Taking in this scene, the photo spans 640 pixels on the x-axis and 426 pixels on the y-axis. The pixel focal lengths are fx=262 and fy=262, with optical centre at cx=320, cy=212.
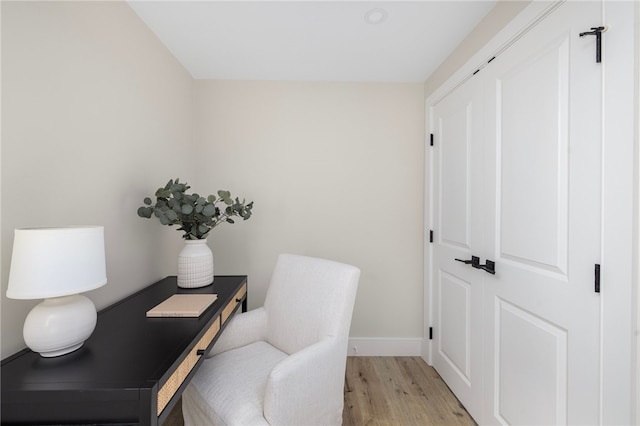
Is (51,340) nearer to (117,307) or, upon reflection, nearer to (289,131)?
(117,307)

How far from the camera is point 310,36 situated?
165cm

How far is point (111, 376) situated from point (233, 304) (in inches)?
30.4

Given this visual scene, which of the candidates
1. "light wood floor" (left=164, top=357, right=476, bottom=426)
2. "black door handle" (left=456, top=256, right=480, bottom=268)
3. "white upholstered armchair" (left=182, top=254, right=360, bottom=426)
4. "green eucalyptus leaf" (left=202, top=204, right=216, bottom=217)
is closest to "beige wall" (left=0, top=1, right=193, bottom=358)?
"green eucalyptus leaf" (left=202, top=204, right=216, bottom=217)

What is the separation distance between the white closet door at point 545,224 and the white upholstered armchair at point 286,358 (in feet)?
2.60

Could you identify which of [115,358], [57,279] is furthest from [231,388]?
[57,279]

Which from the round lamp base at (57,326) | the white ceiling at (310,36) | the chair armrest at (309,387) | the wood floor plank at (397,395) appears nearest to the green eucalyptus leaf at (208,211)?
the round lamp base at (57,326)

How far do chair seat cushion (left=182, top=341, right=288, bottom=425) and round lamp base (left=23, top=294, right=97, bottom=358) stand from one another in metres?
0.55

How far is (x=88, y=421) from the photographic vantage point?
69 centimetres

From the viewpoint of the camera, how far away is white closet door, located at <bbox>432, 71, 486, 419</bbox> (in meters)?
1.56

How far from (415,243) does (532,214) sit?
112cm

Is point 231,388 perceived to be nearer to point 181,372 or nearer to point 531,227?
point 181,372

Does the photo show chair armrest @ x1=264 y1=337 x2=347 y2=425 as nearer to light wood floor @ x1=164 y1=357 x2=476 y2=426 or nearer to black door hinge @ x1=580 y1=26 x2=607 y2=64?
light wood floor @ x1=164 y1=357 x2=476 y2=426

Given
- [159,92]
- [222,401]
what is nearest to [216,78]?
[159,92]

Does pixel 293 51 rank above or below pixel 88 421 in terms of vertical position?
above
